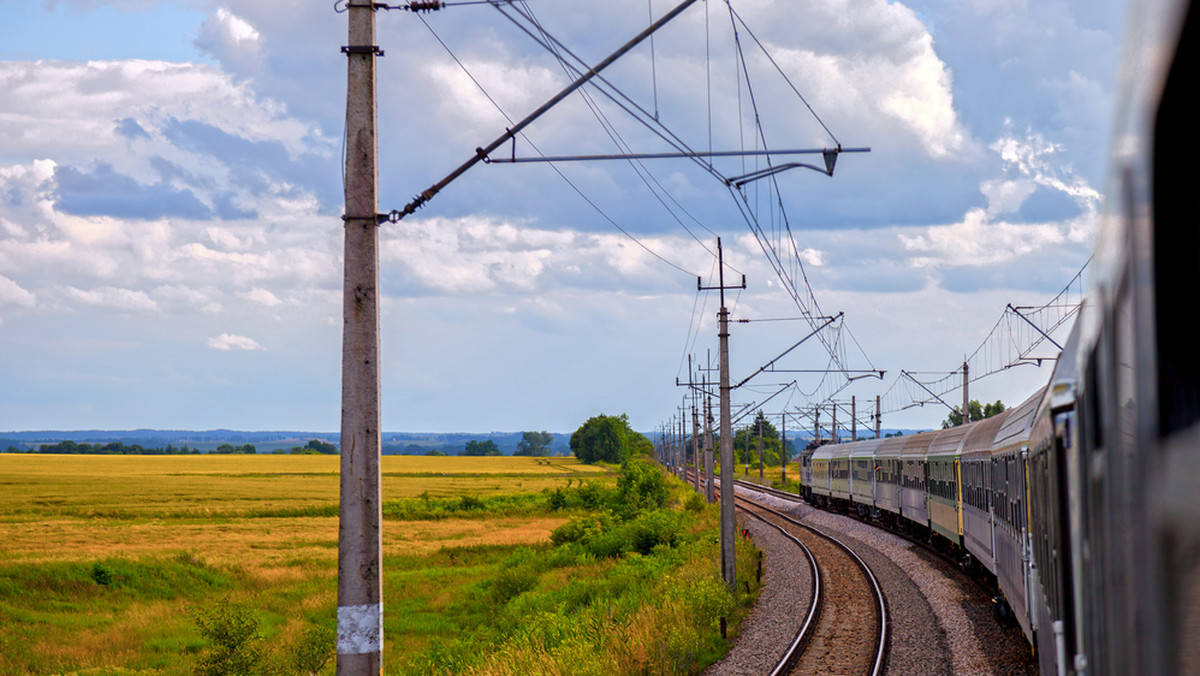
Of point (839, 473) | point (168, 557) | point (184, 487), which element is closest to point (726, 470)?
point (839, 473)

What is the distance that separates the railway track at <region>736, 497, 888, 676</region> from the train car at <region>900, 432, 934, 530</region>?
8.17 feet

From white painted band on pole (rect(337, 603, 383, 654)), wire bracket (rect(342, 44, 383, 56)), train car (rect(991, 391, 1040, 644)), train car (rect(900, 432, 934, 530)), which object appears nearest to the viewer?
white painted band on pole (rect(337, 603, 383, 654))

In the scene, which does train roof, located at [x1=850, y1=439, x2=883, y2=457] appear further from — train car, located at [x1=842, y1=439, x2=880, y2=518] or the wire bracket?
the wire bracket

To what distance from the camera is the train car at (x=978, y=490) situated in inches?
693

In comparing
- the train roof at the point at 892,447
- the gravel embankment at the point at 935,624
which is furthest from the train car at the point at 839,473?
the gravel embankment at the point at 935,624

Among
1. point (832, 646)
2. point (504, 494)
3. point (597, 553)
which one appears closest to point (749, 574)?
point (832, 646)

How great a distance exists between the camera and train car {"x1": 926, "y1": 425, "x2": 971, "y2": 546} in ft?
77.4

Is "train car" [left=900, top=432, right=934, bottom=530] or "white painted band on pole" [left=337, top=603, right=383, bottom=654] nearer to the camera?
"white painted band on pole" [left=337, top=603, right=383, bottom=654]

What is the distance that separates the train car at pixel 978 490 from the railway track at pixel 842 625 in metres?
2.23

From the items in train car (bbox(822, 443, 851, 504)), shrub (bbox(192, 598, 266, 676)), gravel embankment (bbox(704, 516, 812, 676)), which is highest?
train car (bbox(822, 443, 851, 504))

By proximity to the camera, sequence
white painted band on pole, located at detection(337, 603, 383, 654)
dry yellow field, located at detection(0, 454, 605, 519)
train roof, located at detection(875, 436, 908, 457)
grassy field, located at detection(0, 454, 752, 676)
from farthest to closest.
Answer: dry yellow field, located at detection(0, 454, 605, 519) < train roof, located at detection(875, 436, 908, 457) < grassy field, located at detection(0, 454, 752, 676) < white painted band on pole, located at detection(337, 603, 383, 654)

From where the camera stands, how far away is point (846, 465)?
45062 mm

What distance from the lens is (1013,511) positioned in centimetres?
1287

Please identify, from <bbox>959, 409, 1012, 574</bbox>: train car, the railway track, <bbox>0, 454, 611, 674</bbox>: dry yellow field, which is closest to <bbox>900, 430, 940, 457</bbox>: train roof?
the railway track
